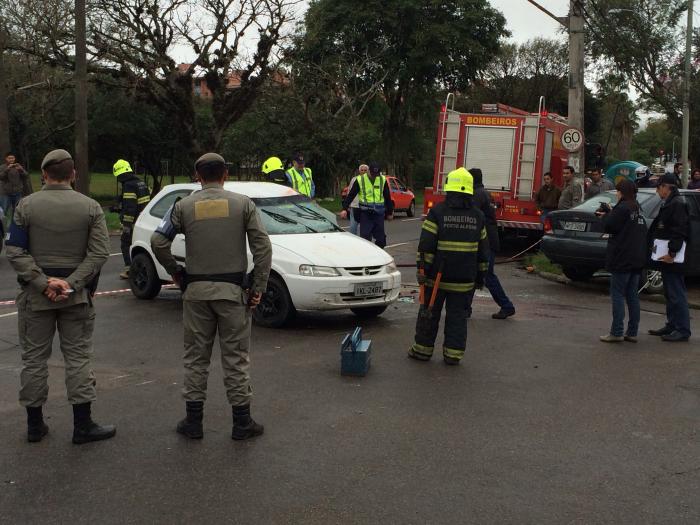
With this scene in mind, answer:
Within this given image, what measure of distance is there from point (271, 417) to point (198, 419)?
0.65 metres

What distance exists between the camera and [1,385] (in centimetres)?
673

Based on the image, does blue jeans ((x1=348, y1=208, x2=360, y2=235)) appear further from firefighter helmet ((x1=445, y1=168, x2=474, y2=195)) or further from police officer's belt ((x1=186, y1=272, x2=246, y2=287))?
police officer's belt ((x1=186, y1=272, x2=246, y2=287))

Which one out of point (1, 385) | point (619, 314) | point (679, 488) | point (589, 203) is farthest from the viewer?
point (589, 203)

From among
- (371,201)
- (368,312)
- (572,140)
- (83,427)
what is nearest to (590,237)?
(371,201)

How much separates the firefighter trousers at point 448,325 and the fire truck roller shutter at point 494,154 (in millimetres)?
10970

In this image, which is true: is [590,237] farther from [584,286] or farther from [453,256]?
[453,256]

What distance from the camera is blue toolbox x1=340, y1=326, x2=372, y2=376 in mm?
7090

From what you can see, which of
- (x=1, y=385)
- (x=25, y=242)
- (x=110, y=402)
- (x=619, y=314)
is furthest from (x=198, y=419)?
(x=619, y=314)

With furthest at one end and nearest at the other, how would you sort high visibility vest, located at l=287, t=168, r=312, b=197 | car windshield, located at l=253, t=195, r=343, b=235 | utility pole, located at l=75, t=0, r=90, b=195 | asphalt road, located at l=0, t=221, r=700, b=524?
utility pole, located at l=75, t=0, r=90, b=195
high visibility vest, located at l=287, t=168, r=312, b=197
car windshield, located at l=253, t=195, r=343, b=235
asphalt road, located at l=0, t=221, r=700, b=524

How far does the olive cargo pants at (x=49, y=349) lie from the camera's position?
17.4 feet

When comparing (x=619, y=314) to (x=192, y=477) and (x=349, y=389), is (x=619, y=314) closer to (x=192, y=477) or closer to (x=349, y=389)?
(x=349, y=389)

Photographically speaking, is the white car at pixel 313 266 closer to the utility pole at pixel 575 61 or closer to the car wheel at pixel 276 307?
the car wheel at pixel 276 307

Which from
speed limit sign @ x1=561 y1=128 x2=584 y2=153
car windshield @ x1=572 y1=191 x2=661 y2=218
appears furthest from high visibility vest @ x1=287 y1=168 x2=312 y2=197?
speed limit sign @ x1=561 y1=128 x2=584 y2=153

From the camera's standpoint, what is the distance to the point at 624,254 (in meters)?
8.85
